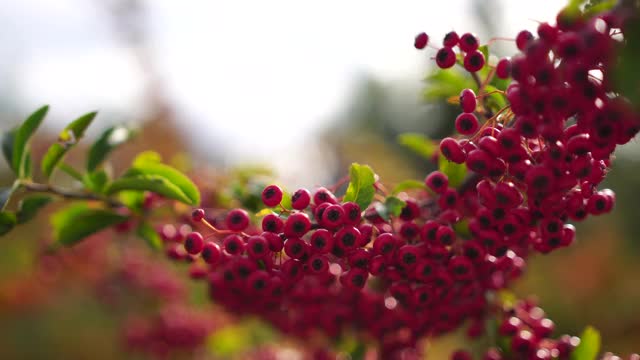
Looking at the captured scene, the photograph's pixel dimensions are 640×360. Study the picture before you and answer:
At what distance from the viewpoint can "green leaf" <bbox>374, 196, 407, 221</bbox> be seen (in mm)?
981

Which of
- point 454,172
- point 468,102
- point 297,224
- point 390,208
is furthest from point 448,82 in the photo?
point 297,224

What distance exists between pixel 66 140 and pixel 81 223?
0.23 metres

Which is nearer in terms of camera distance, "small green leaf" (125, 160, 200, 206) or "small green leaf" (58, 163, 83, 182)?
"small green leaf" (125, 160, 200, 206)

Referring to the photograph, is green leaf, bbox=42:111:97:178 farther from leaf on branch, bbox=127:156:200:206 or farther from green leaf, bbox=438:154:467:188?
green leaf, bbox=438:154:467:188

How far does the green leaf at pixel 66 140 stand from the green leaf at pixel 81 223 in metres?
0.12

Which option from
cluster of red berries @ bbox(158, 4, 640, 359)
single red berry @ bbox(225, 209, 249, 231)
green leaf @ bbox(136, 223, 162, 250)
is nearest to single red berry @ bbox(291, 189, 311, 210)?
cluster of red berries @ bbox(158, 4, 640, 359)

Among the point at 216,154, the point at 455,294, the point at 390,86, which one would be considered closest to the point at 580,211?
the point at 455,294

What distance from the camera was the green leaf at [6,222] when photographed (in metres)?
1.18

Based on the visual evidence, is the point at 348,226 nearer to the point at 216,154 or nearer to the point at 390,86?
the point at 390,86

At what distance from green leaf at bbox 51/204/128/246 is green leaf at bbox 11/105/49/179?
154 millimetres

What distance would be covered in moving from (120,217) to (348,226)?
687mm

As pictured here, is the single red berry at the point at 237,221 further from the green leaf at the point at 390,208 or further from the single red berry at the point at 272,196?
the green leaf at the point at 390,208

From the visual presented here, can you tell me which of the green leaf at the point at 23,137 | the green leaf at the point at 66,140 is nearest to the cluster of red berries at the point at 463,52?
the green leaf at the point at 66,140

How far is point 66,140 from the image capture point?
1257mm
